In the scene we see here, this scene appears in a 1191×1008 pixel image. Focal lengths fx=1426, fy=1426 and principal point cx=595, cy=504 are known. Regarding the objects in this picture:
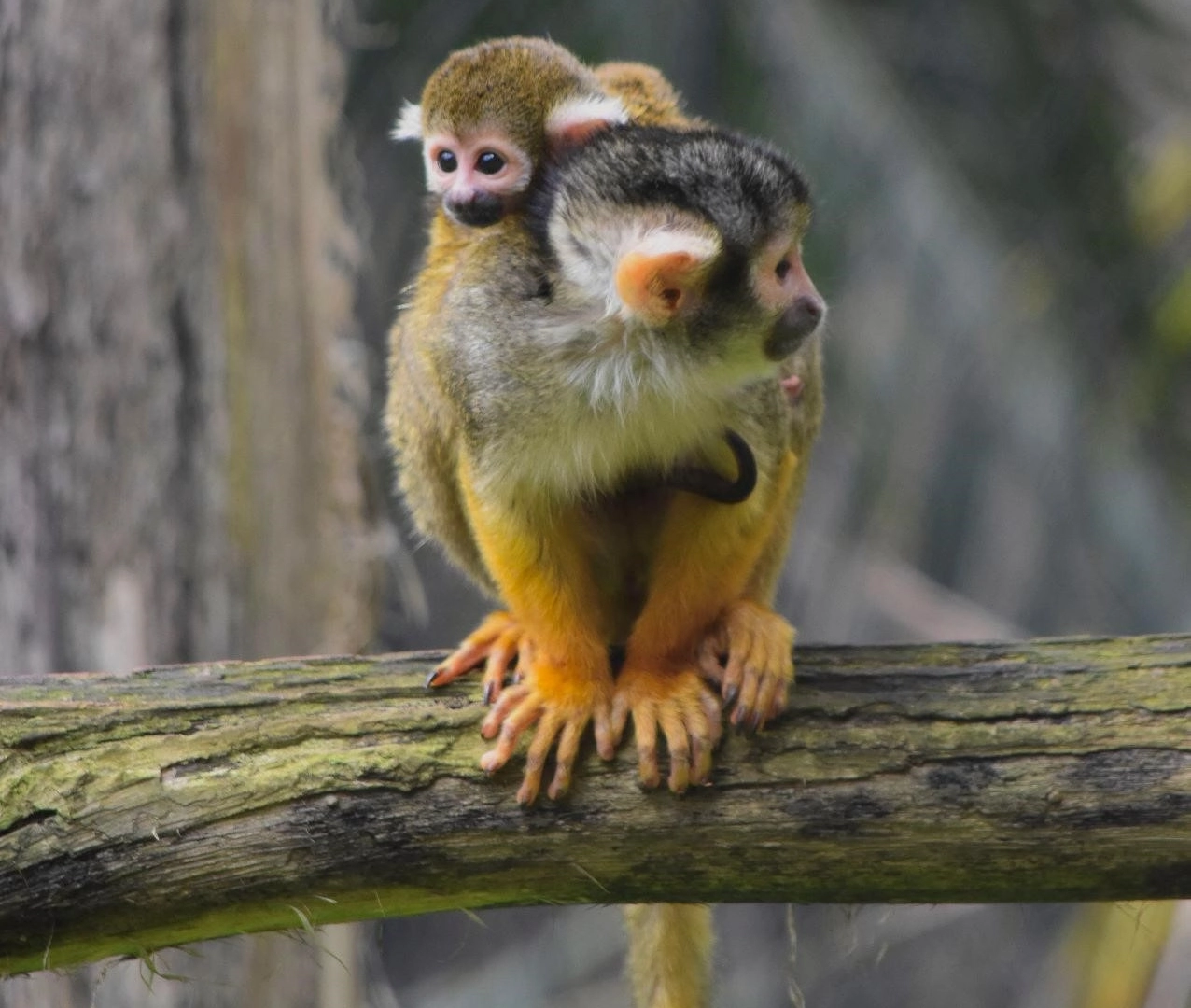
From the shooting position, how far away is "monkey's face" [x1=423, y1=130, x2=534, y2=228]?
319 centimetres

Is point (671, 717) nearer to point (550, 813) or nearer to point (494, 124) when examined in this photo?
point (550, 813)

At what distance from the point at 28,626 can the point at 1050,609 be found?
5.29 m

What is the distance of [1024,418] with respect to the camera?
5.52 meters

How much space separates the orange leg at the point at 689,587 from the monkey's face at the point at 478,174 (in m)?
0.83

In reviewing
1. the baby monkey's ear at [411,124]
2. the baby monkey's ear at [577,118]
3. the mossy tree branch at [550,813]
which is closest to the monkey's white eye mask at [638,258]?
the baby monkey's ear at [577,118]

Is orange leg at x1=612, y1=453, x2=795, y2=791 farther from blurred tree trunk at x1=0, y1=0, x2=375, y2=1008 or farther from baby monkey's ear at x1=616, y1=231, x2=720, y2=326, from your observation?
blurred tree trunk at x1=0, y1=0, x2=375, y2=1008

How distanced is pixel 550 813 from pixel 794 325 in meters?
0.95

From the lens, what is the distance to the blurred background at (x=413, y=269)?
4008 millimetres

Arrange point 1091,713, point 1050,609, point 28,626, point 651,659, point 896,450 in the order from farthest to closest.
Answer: point 1050,609, point 896,450, point 28,626, point 651,659, point 1091,713

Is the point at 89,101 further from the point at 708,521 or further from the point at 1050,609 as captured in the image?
the point at 1050,609

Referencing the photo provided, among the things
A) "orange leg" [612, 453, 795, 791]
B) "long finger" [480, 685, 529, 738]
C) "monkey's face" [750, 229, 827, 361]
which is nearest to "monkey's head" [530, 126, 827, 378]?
"monkey's face" [750, 229, 827, 361]

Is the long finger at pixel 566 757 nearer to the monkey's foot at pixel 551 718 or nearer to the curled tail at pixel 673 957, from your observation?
the monkey's foot at pixel 551 718

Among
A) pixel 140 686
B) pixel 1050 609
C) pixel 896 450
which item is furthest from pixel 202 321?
pixel 1050 609

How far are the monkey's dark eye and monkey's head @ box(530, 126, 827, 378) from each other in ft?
2.24
